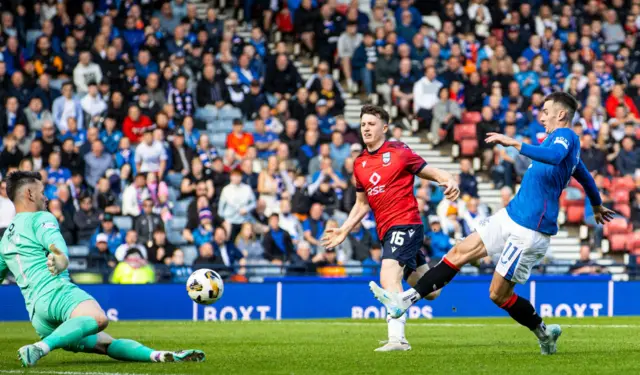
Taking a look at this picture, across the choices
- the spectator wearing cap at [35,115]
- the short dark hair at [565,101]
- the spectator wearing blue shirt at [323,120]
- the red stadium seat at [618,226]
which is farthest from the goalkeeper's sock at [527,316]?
the red stadium seat at [618,226]

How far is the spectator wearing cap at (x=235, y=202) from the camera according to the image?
69.9ft

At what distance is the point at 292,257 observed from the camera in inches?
831

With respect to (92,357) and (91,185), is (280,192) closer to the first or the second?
(91,185)

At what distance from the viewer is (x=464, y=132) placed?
82.4 feet

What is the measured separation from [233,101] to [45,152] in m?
4.32

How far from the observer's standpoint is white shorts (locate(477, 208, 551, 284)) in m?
10.2

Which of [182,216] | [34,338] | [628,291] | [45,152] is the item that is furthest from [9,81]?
[628,291]

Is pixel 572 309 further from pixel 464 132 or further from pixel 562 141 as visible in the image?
pixel 562 141

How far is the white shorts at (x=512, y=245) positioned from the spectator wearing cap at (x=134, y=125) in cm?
1261

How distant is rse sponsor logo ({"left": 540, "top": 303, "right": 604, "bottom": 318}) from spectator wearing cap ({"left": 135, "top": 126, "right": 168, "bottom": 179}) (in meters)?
7.14

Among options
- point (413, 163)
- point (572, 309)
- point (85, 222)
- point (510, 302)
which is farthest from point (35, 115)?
point (510, 302)

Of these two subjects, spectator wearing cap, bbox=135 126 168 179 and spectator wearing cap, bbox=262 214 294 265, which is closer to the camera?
spectator wearing cap, bbox=262 214 294 265

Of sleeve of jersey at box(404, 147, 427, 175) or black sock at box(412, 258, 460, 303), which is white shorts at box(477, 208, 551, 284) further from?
sleeve of jersey at box(404, 147, 427, 175)

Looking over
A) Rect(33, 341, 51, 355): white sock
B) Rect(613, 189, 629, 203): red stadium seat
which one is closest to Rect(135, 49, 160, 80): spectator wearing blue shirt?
Rect(613, 189, 629, 203): red stadium seat
